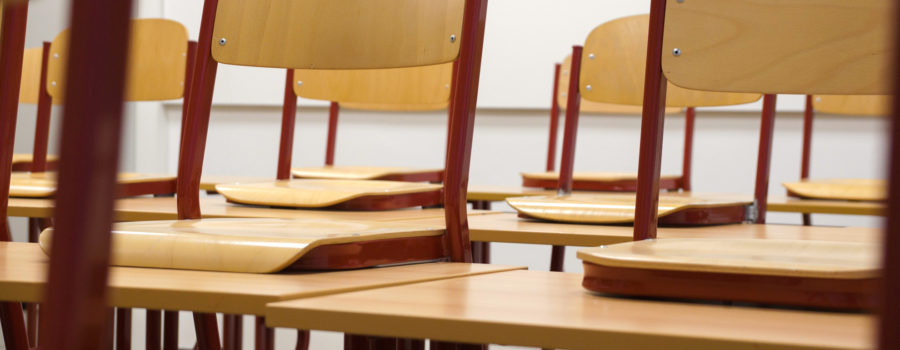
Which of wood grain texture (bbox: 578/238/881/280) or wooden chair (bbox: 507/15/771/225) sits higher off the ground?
wooden chair (bbox: 507/15/771/225)

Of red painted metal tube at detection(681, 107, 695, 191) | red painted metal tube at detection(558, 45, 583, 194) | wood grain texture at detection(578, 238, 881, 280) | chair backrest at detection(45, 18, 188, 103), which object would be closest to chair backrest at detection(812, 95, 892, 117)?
red painted metal tube at detection(681, 107, 695, 191)

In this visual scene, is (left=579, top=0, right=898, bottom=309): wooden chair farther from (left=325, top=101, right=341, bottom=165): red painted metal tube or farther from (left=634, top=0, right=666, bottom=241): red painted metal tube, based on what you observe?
(left=325, top=101, right=341, bottom=165): red painted metal tube

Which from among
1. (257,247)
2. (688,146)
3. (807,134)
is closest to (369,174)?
(688,146)

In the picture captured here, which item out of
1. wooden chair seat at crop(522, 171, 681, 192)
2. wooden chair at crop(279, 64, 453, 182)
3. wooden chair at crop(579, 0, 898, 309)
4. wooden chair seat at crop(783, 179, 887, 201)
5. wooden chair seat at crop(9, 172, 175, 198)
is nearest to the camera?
wooden chair at crop(579, 0, 898, 309)

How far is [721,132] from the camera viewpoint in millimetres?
4090

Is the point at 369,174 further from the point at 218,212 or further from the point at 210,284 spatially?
the point at 210,284

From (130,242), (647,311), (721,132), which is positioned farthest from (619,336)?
(721,132)

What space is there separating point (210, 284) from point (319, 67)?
632mm

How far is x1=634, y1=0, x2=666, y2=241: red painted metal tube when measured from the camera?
3.54ft

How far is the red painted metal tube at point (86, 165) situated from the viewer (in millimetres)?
328

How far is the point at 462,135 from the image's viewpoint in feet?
3.68

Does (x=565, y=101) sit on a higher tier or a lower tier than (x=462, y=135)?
higher

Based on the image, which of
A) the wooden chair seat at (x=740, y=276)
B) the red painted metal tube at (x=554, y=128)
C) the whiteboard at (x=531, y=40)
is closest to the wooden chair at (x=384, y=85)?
the red painted metal tube at (x=554, y=128)

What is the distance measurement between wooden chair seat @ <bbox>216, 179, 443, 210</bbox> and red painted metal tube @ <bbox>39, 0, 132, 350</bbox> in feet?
4.42
